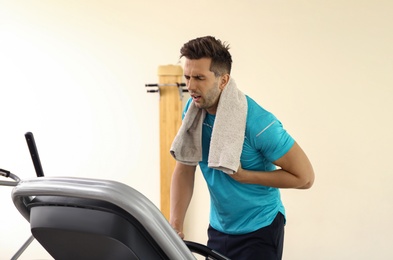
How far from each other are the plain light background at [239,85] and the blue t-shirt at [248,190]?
106 centimetres

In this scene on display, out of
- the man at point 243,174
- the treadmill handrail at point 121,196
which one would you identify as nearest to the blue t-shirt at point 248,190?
the man at point 243,174

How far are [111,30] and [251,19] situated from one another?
902mm

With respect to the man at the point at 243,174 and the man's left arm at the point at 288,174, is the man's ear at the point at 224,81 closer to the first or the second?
the man at the point at 243,174

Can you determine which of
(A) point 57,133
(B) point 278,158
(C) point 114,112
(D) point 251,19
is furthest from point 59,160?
(B) point 278,158

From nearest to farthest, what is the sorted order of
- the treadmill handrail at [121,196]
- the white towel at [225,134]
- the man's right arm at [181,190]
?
the treadmill handrail at [121,196], the white towel at [225,134], the man's right arm at [181,190]

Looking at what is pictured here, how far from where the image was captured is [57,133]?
108 inches

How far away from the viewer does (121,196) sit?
Result: 2.01 ft

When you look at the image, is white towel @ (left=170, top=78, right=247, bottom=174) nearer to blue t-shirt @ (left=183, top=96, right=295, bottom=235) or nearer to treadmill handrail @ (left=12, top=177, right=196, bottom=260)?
blue t-shirt @ (left=183, top=96, right=295, bottom=235)

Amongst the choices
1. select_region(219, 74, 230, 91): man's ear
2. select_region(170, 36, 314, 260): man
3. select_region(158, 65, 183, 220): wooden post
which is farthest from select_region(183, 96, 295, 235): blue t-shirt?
select_region(158, 65, 183, 220): wooden post

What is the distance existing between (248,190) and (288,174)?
0.67ft

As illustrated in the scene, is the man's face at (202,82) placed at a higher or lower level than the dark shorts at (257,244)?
higher

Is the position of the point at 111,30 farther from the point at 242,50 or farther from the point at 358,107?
the point at 358,107

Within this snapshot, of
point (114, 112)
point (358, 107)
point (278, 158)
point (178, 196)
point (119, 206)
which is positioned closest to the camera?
point (119, 206)

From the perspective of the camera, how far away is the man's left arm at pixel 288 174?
1.41 m
